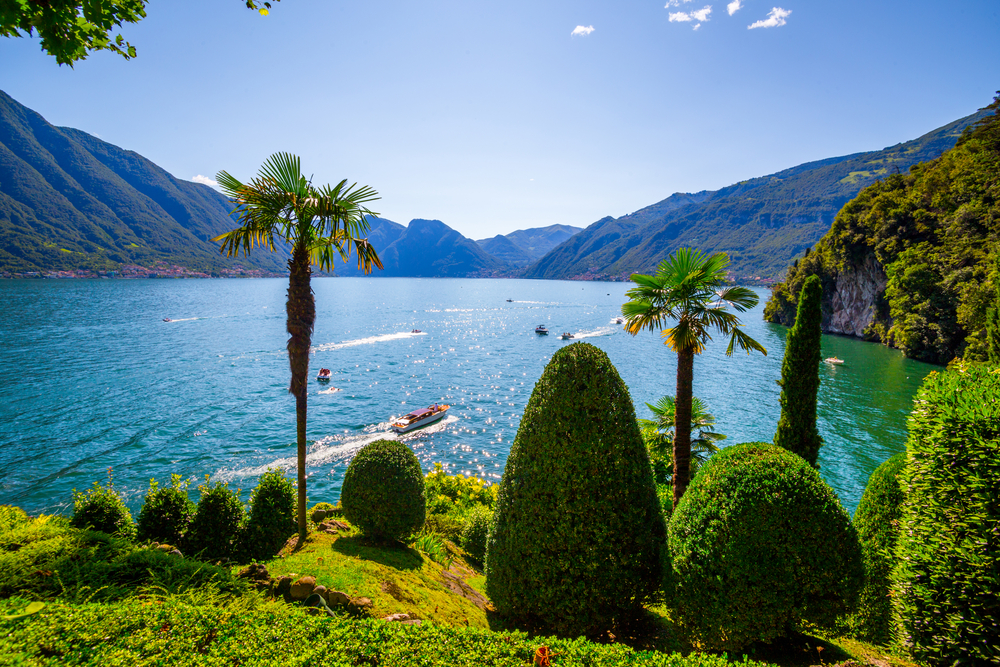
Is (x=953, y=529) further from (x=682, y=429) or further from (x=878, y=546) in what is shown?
(x=682, y=429)

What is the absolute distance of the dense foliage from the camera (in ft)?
144

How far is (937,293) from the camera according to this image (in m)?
48.3

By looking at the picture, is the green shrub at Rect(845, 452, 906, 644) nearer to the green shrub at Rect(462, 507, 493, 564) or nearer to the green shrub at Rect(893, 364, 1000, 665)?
the green shrub at Rect(893, 364, 1000, 665)

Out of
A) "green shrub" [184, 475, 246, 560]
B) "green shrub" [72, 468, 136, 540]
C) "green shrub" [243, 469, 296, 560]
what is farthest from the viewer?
"green shrub" [243, 469, 296, 560]

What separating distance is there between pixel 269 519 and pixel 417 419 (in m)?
25.3

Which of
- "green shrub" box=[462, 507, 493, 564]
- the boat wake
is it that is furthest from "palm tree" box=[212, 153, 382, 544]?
the boat wake

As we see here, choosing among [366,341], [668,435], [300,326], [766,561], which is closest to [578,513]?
[766,561]

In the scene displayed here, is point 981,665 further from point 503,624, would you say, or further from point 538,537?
point 503,624

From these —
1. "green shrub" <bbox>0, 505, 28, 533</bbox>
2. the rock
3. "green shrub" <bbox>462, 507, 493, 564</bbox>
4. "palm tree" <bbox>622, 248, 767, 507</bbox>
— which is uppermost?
"palm tree" <bbox>622, 248, 767, 507</bbox>

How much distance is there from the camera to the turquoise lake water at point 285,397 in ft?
85.4

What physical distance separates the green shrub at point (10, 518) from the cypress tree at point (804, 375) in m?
20.0

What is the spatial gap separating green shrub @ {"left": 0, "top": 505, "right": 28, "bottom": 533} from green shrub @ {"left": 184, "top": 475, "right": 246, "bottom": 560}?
2700mm

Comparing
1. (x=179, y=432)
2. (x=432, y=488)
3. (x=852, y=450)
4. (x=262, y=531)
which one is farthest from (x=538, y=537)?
(x=179, y=432)

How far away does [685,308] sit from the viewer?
11.1 meters
